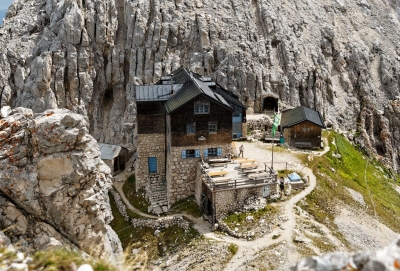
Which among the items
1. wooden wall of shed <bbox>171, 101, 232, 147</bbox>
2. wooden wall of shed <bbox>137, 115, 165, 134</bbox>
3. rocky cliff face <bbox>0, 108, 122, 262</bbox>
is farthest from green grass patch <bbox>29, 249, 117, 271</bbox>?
wooden wall of shed <bbox>137, 115, 165, 134</bbox>

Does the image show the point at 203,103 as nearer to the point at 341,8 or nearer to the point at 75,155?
the point at 75,155

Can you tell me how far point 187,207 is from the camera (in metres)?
37.4

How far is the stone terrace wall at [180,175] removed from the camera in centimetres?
3828

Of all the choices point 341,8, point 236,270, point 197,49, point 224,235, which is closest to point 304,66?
point 197,49

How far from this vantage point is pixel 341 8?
88875 mm

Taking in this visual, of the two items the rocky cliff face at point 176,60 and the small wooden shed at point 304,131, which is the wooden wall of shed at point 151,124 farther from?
the rocky cliff face at point 176,60

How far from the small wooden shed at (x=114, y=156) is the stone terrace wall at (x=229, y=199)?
73.5 feet

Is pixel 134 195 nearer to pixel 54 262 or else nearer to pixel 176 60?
pixel 54 262

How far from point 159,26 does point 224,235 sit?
2058 inches

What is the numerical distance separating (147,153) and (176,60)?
102 feet

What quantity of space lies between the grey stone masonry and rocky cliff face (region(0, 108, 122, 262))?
61.9 feet

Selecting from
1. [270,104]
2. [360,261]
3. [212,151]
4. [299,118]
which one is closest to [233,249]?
[212,151]

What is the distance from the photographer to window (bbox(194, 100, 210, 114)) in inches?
1484

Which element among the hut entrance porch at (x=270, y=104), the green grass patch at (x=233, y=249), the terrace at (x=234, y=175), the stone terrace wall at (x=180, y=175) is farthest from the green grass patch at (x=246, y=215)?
the hut entrance porch at (x=270, y=104)
